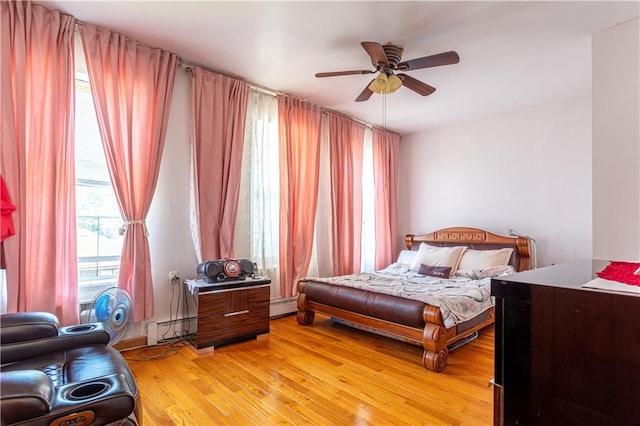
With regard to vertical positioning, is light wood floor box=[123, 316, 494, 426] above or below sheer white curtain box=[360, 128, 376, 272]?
below

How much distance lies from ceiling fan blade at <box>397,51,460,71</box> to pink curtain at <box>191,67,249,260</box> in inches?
69.8

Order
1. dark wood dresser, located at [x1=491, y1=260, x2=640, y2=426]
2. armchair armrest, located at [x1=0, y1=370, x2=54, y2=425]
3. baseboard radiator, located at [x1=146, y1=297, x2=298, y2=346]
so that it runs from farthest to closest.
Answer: baseboard radiator, located at [x1=146, y1=297, x2=298, y2=346] → armchair armrest, located at [x1=0, y1=370, x2=54, y2=425] → dark wood dresser, located at [x1=491, y1=260, x2=640, y2=426]

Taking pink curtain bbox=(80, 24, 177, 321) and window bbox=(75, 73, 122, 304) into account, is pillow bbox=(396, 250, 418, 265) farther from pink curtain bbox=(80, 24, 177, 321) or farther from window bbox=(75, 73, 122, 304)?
window bbox=(75, 73, 122, 304)

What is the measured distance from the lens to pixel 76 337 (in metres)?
1.77

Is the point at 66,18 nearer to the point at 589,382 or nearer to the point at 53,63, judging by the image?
the point at 53,63

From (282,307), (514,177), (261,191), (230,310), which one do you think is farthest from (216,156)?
(514,177)

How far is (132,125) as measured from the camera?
2861 millimetres

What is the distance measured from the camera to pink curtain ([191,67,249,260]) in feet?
10.7

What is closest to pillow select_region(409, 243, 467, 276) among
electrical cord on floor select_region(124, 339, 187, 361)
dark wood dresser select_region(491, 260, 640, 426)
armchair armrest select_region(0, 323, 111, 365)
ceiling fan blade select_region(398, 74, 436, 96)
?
ceiling fan blade select_region(398, 74, 436, 96)

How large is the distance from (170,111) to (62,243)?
59.0 inches

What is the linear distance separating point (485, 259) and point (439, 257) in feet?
1.77

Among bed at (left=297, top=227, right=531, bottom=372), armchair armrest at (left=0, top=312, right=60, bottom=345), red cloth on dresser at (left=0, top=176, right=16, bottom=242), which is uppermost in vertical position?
red cloth on dresser at (left=0, top=176, right=16, bottom=242)

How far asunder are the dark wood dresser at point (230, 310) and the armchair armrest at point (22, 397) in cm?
180

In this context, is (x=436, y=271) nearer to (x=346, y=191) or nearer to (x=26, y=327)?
(x=346, y=191)
